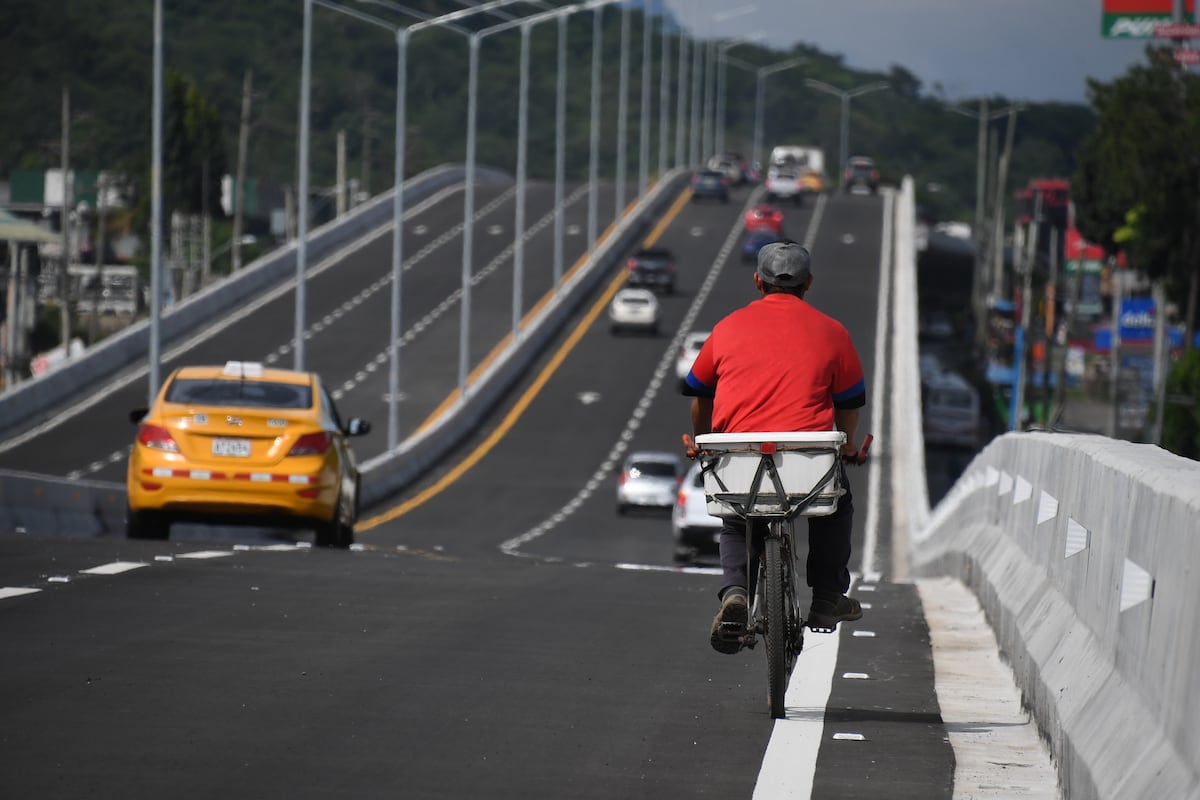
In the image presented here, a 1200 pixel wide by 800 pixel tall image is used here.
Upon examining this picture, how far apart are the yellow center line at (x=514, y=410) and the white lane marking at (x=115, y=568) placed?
85.0ft

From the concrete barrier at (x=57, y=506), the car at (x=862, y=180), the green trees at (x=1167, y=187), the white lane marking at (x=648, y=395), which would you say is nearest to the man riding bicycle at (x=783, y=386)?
the concrete barrier at (x=57, y=506)

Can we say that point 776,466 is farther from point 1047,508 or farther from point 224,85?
point 224,85

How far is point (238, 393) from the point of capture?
2002 cm

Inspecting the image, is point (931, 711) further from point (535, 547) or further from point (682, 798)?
point (535, 547)

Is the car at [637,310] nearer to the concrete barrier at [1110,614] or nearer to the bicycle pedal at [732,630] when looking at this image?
the concrete barrier at [1110,614]

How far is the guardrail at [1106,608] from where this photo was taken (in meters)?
5.57

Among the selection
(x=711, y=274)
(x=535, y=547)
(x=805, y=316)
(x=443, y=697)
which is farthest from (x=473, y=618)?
(x=711, y=274)

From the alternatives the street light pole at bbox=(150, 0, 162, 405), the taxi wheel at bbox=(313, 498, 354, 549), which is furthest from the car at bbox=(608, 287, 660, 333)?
the taxi wheel at bbox=(313, 498, 354, 549)

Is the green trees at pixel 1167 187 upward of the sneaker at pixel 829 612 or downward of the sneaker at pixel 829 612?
upward

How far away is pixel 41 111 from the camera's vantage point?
14288cm

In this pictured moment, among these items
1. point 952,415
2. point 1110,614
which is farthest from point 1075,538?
point 952,415

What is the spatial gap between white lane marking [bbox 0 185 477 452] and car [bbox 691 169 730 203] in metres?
9.11

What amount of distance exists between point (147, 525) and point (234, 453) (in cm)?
127

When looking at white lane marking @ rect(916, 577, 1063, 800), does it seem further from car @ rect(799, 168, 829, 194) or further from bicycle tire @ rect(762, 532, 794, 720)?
car @ rect(799, 168, 829, 194)
